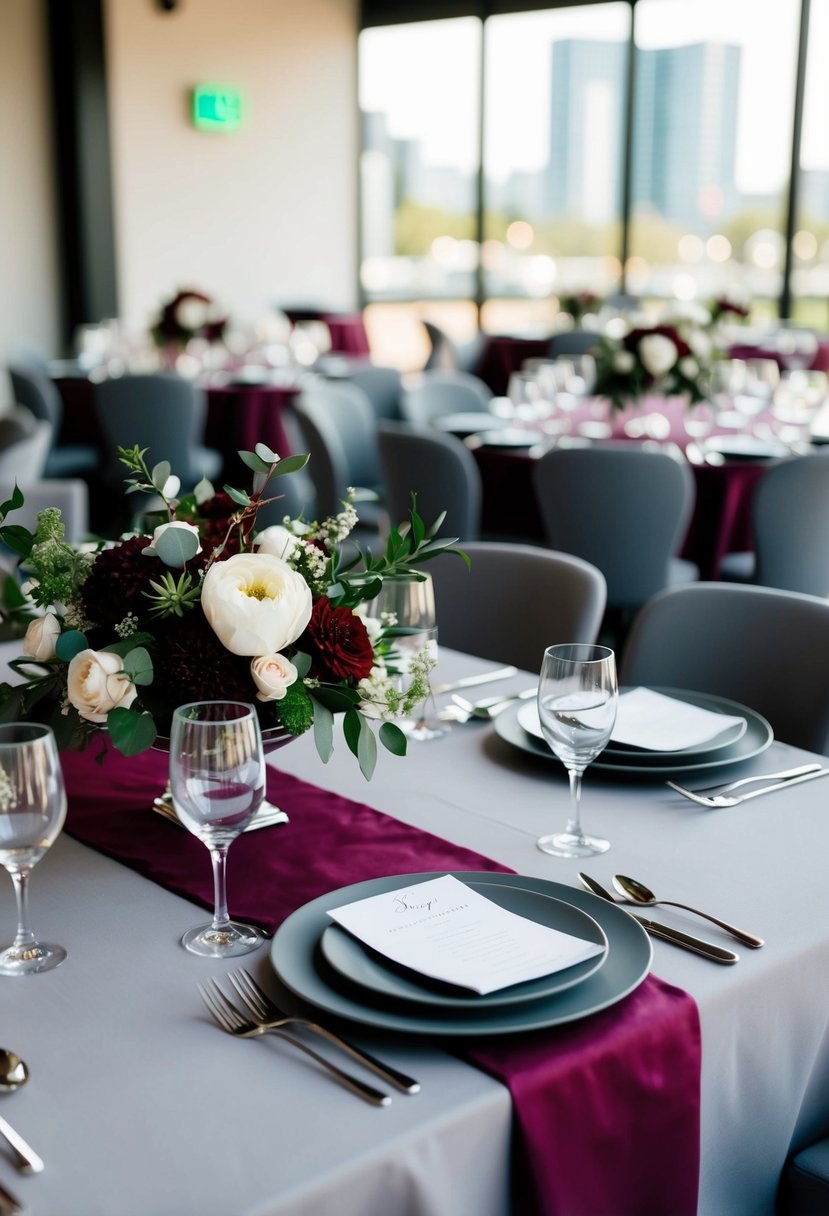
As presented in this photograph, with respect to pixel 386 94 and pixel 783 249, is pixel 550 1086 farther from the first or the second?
pixel 386 94

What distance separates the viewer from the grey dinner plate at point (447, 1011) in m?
1.05

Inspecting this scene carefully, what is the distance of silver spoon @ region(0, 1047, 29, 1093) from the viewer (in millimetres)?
1007

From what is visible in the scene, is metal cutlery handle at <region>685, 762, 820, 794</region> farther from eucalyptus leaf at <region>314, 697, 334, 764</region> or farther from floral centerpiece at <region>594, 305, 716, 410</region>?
floral centerpiece at <region>594, 305, 716, 410</region>

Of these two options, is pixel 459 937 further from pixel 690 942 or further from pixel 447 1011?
pixel 690 942

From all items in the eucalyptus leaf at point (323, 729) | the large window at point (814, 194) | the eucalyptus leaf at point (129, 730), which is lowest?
the eucalyptus leaf at point (323, 729)

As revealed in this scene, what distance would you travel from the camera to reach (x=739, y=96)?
894 centimetres

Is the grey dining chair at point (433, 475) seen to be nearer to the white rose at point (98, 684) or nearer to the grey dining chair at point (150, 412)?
the grey dining chair at point (150, 412)

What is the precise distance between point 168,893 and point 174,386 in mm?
4546

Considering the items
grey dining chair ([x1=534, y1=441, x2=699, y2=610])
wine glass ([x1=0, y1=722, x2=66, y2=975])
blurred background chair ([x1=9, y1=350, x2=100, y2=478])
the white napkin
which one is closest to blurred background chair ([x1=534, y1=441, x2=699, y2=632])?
grey dining chair ([x1=534, y1=441, x2=699, y2=610])

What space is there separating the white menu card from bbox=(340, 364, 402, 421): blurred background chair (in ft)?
17.0

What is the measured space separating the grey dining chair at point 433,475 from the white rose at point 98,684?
2.73m

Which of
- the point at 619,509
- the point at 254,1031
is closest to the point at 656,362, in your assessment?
the point at 619,509

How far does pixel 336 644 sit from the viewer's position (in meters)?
1.36

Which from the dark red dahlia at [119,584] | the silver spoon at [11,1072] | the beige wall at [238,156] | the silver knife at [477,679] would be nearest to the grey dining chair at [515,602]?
the silver knife at [477,679]
